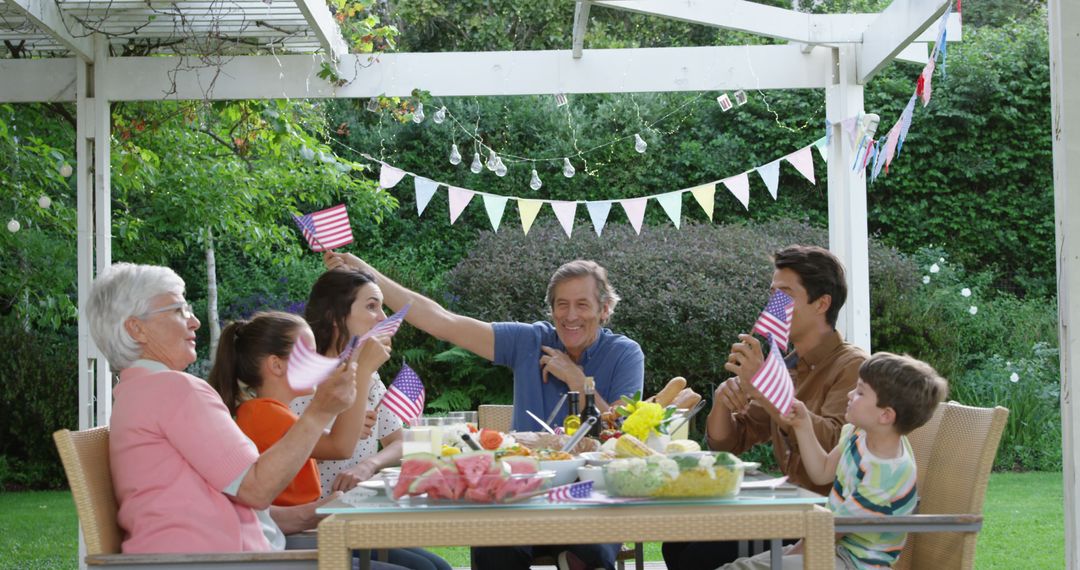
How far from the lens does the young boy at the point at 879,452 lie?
2.33 metres

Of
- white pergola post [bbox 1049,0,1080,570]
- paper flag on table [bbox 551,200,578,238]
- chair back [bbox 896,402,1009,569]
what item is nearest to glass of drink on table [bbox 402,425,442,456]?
chair back [bbox 896,402,1009,569]

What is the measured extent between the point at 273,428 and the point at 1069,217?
167 centimetres

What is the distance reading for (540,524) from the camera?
5.81 feet

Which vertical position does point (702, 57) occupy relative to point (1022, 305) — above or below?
above

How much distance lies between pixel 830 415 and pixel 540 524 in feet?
4.01

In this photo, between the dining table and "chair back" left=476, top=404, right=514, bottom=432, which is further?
"chair back" left=476, top=404, right=514, bottom=432

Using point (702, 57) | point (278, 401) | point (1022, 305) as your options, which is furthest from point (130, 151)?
point (1022, 305)

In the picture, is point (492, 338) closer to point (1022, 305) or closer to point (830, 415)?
point (830, 415)

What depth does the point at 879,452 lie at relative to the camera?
2385 mm

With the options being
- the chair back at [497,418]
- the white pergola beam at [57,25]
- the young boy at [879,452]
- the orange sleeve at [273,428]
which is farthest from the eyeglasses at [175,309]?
the white pergola beam at [57,25]

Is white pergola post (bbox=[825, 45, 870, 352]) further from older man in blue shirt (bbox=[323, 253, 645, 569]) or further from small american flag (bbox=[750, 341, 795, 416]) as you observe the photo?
small american flag (bbox=[750, 341, 795, 416])

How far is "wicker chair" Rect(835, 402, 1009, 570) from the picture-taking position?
2082 millimetres

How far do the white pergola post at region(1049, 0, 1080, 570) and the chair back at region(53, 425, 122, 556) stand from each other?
1818 millimetres

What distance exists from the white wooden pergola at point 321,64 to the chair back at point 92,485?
2.30m
